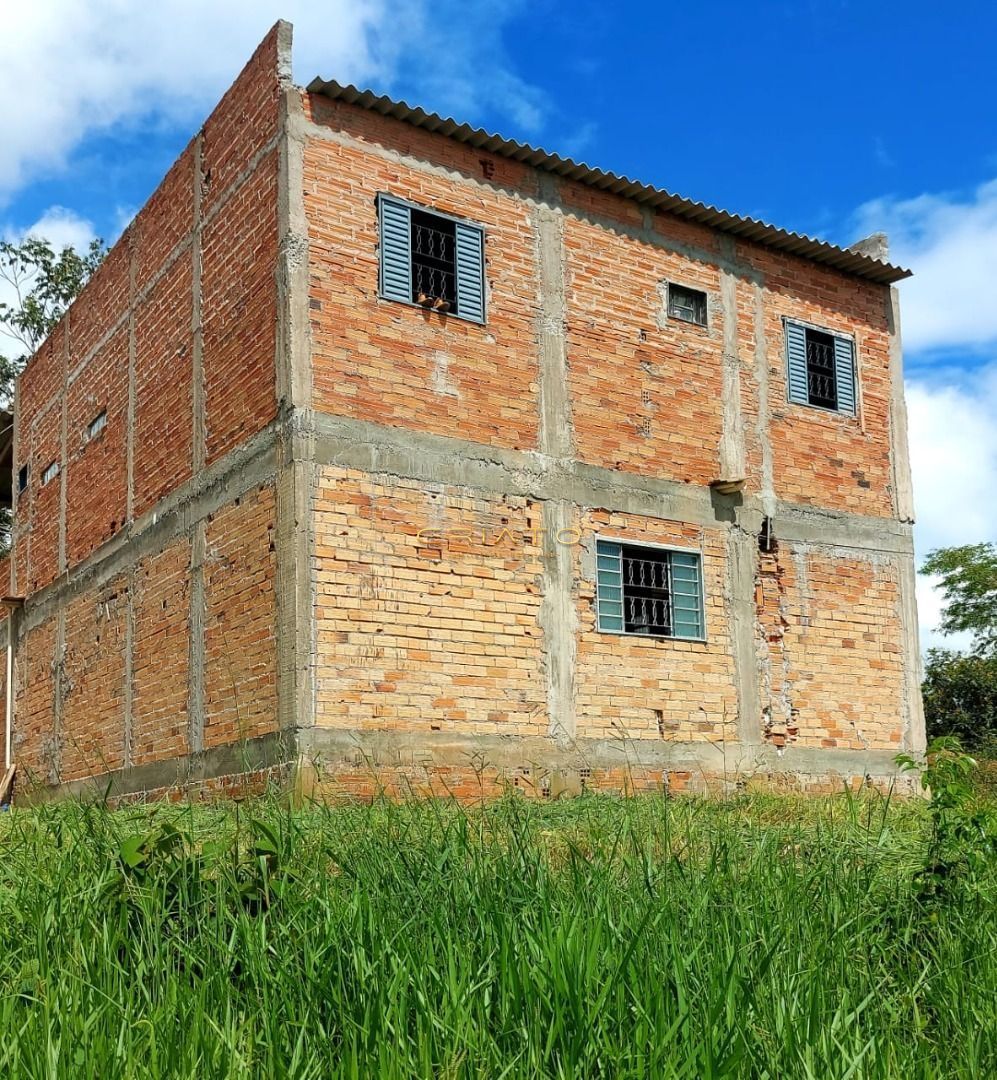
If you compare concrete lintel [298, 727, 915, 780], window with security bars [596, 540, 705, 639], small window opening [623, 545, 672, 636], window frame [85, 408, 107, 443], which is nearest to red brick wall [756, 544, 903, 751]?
concrete lintel [298, 727, 915, 780]

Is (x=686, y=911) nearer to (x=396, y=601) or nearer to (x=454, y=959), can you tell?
(x=454, y=959)

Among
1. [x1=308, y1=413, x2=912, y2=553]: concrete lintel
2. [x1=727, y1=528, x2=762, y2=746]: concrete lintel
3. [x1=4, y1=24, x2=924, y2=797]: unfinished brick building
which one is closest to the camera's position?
[x1=4, y1=24, x2=924, y2=797]: unfinished brick building

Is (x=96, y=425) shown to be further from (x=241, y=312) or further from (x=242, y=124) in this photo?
(x=242, y=124)

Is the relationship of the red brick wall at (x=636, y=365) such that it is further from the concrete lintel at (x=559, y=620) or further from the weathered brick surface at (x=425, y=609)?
the weathered brick surface at (x=425, y=609)

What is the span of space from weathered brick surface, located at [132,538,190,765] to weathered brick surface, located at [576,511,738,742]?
3.97 meters

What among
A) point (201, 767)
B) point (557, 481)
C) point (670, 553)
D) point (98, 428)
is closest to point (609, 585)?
point (670, 553)

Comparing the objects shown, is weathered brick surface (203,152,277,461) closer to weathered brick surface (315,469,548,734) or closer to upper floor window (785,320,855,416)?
weathered brick surface (315,469,548,734)

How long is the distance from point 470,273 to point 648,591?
3636 mm

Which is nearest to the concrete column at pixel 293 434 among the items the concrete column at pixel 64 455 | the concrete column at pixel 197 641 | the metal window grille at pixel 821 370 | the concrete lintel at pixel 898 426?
the concrete column at pixel 197 641

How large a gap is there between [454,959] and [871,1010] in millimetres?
1562

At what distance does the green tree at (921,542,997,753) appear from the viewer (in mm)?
24375

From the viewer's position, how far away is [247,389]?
12.2 metres

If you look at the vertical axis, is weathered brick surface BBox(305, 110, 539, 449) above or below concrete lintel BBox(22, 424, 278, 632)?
above

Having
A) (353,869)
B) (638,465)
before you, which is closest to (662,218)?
(638,465)
